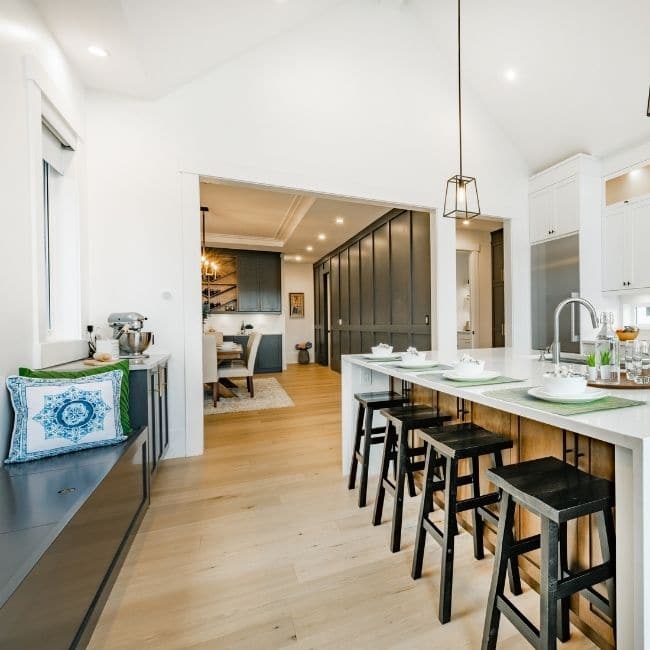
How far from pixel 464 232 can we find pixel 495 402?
212 inches

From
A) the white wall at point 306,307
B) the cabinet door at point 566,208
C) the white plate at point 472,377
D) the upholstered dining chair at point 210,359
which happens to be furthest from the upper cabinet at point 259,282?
the white plate at point 472,377

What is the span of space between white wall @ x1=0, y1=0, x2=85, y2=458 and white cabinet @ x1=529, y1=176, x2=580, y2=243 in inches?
182

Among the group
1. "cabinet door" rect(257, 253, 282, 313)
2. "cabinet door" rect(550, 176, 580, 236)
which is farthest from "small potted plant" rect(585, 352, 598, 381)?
"cabinet door" rect(257, 253, 282, 313)

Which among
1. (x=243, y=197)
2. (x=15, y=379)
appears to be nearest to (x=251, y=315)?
(x=243, y=197)

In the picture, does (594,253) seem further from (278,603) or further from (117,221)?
(117,221)

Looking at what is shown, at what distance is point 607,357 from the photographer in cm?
159

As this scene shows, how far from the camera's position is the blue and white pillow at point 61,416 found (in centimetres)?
159

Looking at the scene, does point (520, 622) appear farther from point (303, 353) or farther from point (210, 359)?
point (303, 353)

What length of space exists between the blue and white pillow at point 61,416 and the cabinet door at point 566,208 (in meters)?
4.43

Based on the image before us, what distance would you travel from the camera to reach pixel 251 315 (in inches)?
317

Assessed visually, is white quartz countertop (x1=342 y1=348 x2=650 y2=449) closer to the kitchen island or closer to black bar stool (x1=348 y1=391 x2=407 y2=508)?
the kitchen island

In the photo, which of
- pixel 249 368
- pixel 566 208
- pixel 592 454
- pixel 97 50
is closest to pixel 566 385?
pixel 592 454

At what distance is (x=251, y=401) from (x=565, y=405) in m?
4.32

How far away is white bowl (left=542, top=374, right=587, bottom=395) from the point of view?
1165 mm
